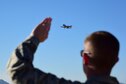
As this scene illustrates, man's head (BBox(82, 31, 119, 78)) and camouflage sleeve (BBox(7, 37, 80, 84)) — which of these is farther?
man's head (BBox(82, 31, 119, 78))

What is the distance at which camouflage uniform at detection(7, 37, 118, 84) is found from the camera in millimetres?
6676

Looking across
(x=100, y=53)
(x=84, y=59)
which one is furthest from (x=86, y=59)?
(x=100, y=53)

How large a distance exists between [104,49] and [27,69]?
3.72ft

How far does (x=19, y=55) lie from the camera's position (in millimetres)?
6742

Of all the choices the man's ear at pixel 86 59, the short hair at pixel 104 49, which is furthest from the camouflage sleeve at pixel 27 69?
the short hair at pixel 104 49

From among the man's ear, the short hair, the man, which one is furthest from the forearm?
the short hair

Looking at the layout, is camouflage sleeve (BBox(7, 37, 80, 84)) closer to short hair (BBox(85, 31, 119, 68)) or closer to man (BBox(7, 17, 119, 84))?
man (BBox(7, 17, 119, 84))

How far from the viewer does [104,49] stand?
713 centimetres

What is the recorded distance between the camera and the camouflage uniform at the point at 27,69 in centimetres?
668

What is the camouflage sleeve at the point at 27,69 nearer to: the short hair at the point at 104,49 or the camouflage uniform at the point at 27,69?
the camouflage uniform at the point at 27,69

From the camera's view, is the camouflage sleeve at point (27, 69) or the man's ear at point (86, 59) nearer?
the camouflage sleeve at point (27, 69)

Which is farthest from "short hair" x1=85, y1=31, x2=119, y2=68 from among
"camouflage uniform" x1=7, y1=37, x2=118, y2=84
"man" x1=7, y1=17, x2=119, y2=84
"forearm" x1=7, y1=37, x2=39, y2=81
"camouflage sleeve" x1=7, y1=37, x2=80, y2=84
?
"forearm" x1=7, y1=37, x2=39, y2=81

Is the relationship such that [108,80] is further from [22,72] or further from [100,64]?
[22,72]

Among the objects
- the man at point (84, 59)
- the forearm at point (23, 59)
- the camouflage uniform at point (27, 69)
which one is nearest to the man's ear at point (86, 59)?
the man at point (84, 59)
